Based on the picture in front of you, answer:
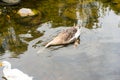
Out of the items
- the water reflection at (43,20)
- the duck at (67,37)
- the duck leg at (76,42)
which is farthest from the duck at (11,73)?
the duck leg at (76,42)

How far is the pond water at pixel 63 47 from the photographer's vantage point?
1388 centimetres

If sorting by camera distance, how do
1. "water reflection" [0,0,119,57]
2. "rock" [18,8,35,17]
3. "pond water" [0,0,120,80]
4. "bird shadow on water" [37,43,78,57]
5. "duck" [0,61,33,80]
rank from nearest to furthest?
"duck" [0,61,33,80]
"pond water" [0,0,120,80]
"bird shadow on water" [37,43,78,57]
"water reflection" [0,0,119,57]
"rock" [18,8,35,17]

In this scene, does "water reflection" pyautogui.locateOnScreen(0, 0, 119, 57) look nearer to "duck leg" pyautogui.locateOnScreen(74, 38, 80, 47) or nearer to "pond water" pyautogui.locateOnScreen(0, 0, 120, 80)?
"pond water" pyautogui.locateOnScreen(0, 0, 120, 80)

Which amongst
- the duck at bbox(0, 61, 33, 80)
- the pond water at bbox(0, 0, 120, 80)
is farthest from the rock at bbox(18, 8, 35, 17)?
the duck at bbox(0, 61, 33, 80)

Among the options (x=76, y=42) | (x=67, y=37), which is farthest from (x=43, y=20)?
(x=76, y=42)

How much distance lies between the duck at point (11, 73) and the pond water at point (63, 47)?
588 mm

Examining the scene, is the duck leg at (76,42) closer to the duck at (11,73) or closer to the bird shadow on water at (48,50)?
the bird shadow on water at (48,50)

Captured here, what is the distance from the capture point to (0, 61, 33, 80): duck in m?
13.0

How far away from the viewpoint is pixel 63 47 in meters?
16.2

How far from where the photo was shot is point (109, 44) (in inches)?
627

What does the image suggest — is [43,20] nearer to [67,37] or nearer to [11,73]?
[67,37]

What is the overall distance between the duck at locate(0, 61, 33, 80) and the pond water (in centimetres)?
59

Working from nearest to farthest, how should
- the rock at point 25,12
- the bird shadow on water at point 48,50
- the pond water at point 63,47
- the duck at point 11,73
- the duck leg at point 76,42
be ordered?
the duck at point 11,73 < the pond water at point 63,47 < the bird shadow on water at point 48,50 < the duck leg at point 76,42 < the rock at point 25,12

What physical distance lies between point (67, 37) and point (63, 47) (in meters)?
0.67
